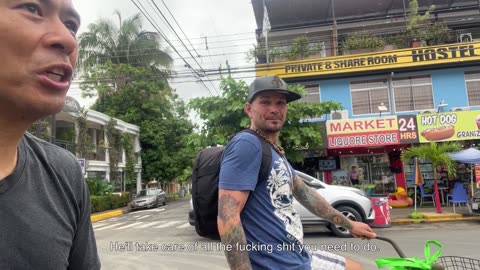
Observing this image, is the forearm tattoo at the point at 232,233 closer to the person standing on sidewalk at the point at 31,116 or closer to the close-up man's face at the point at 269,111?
the close-up man's face at the point at 269,111

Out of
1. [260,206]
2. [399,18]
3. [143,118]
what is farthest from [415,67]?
[143,118]

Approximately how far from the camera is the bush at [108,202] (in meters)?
19.3

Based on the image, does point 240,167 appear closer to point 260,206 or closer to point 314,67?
point 260,206

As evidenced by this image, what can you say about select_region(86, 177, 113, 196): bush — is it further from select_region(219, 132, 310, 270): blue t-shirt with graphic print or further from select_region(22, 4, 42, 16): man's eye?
select_region(22, 4, 42, 16): man's eye

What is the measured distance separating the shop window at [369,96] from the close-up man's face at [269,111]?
50.5 feet

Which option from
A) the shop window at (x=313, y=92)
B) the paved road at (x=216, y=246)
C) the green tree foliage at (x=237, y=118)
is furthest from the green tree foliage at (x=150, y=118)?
the paved road at (x=216, y=246)

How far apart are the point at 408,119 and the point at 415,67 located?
154 inches

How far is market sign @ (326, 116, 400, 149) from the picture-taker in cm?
1348

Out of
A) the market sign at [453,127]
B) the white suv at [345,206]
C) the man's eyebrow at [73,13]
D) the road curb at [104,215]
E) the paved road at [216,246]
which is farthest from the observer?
the road curb at [104,215]

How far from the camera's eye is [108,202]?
21.0 metres

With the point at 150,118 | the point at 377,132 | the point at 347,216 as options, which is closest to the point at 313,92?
the point at 377,132

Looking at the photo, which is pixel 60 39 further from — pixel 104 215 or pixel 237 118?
pixel 104 215

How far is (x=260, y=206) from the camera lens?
6.52 ft

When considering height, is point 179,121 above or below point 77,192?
above
